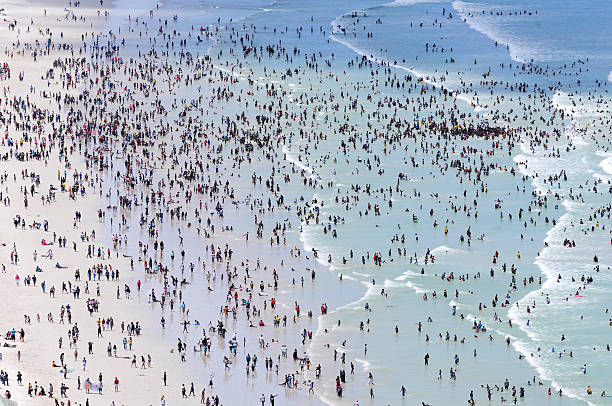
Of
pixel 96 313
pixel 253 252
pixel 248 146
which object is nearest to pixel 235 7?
pixel 248 146

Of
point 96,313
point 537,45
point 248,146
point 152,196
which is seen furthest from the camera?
point 537,45

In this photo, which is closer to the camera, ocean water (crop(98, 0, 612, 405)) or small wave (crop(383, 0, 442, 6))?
ocean water (crop(98, 0, 612, 405))

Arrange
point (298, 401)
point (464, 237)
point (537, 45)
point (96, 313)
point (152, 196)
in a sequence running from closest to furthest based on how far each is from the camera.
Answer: point (298, 401)
point (96, 313)
point (464, 237)
point (152, 196)
point (537, 45)

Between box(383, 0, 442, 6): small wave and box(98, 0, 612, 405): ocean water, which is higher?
box(383, 0, 442, 6): small wave

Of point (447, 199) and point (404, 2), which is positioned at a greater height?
point (404, 2)

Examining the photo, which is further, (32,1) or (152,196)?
(32,1)

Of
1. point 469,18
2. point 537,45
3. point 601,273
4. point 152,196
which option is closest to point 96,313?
point 152,196

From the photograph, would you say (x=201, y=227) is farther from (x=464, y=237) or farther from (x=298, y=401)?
(x=298, y=401)

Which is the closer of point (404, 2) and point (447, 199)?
point (447, 199)
